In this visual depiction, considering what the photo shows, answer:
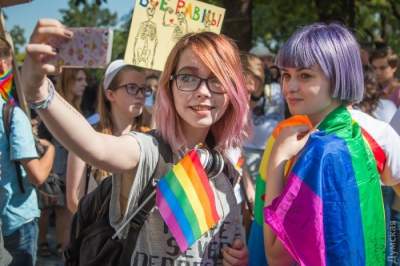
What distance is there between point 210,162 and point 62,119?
614 millimetres

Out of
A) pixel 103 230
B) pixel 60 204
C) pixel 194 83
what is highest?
pixel 194 83

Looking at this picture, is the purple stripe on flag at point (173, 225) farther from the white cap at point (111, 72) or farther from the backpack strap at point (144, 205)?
the white cap at point (111, 72)

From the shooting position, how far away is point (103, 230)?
1792mm

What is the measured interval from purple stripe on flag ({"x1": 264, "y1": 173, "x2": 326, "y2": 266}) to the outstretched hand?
836 millimetres

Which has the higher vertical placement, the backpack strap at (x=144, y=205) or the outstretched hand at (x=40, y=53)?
the outstretched hand at (x=40, y=53)

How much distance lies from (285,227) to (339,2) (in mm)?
9461

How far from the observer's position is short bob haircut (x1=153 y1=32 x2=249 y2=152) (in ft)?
5.99

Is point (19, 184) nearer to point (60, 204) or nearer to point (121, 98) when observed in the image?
point (121, 98)

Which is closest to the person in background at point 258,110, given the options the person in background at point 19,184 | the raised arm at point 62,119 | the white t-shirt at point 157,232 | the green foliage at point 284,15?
the green foliage at point 284,15

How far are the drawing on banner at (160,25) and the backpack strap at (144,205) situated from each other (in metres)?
1.00

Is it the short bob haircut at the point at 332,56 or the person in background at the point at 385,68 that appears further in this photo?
the person in background at the point at 385,68

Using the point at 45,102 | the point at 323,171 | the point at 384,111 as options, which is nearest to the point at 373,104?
the point at 384,111

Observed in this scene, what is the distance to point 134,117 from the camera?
10.6ft

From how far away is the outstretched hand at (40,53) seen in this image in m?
1.29
